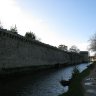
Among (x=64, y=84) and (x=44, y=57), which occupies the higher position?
(x=44, y=57)

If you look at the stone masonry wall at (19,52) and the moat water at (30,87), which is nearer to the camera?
the moat water at (30,87)

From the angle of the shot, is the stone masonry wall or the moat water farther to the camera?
the stone masonry wall

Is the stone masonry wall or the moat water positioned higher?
the stone masonry wall

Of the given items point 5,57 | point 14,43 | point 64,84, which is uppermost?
point 14,43

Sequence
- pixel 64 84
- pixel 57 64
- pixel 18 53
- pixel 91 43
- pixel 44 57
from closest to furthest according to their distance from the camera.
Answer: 1. pixel 64 84
2. pixel 18 53
3. pixel 44 57
4. pixel 57 64
5. pixel 91 43

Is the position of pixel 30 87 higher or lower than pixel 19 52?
lower

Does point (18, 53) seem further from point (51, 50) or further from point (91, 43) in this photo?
point (91, 43)

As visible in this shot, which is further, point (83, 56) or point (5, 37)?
point (83, 56)

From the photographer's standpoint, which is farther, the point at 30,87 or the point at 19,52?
the point at 19,52

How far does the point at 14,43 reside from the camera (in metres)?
40.9

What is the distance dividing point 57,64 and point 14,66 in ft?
138

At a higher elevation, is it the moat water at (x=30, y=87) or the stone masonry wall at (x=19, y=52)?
the stone masonry wall at (x=19, y=52)


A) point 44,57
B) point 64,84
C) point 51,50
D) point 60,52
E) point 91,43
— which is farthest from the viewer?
point 91,43

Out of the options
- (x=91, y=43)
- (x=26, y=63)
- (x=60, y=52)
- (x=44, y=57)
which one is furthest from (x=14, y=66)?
(x=91, y=43)
